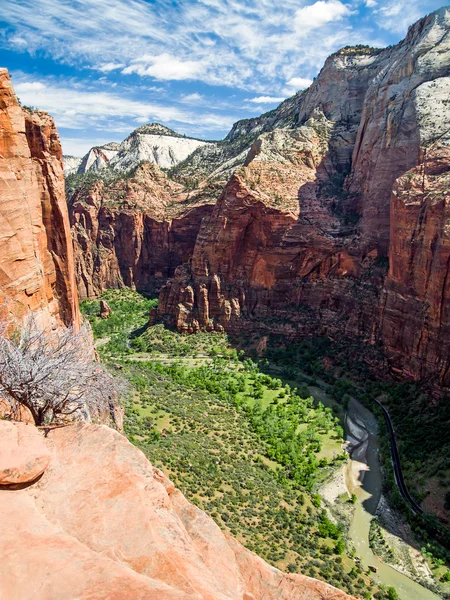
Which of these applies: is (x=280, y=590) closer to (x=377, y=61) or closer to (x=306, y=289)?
Answer: (x=306, y=289)

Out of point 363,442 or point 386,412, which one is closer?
point 363,442

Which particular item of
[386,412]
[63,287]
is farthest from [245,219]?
[63,287]

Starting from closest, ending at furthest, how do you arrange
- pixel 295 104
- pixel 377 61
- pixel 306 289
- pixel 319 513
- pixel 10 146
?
pixel 10 146
pixel 319 513
pixel 306 289
pixel 377 61
pixel 295 104

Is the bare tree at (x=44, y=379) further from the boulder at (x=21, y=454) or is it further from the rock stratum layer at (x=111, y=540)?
the boulder at (x=21, y=454)

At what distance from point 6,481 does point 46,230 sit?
20.1 meters

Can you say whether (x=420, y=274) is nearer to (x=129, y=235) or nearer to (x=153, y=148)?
(x=129, y=235)

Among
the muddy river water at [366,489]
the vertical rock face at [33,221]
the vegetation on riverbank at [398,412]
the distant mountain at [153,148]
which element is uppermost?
the distant mountain at [153,148]

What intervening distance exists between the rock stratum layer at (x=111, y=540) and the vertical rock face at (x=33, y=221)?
1082 cm

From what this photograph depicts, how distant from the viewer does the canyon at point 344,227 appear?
43156 mm

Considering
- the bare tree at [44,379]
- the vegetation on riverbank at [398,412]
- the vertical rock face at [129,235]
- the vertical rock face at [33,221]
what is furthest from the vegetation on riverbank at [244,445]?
the vertical rock face at [129,235]

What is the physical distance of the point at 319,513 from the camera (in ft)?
92.7

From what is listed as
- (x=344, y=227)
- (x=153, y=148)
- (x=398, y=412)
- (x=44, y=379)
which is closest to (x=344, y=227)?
(x=344, y=227)

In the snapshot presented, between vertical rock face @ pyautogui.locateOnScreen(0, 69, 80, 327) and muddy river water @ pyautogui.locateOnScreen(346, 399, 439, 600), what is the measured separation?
23.2 metres

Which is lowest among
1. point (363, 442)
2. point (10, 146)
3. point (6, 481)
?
point (363, 442)
